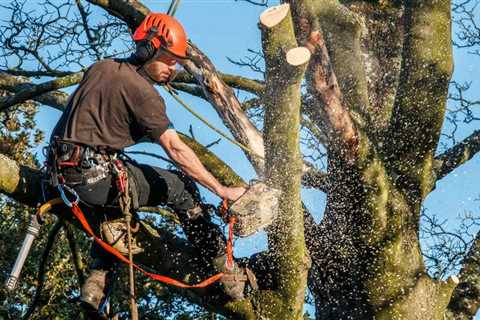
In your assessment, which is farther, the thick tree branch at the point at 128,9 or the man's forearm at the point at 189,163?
the thick tree branch at the point at 128,9

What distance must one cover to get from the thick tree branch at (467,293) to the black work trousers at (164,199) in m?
1.92

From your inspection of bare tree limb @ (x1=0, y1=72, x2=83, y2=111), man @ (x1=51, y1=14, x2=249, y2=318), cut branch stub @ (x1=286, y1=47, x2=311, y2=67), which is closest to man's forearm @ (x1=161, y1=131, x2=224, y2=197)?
man @ (x1=51, y1=14, x2=249, y2=318)

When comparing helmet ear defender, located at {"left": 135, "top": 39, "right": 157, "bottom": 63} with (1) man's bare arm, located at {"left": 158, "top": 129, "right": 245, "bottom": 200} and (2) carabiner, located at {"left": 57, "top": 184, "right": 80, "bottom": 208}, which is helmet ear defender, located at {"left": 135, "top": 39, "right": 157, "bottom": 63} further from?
(2) carabiner, located at {"left": 57, "top": 184, "right": 80, "bottom": 208}

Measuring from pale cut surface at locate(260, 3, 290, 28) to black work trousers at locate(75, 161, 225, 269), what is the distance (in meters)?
1.01

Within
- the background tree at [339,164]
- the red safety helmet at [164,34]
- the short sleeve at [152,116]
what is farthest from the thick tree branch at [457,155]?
the short sleeve at [152,116]

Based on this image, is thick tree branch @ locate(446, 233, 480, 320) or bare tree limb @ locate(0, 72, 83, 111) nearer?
thick tree branch @ locate(446, 233, 480, 320)

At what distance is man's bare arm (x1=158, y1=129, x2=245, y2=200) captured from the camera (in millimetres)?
4203

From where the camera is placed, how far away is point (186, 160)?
423 cm

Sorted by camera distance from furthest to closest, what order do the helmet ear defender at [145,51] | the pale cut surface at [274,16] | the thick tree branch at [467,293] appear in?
1. the thick tree branch at [467,293]
2. the helmet ear defender at [145,51]
3. the pale cut surface at [274,16]

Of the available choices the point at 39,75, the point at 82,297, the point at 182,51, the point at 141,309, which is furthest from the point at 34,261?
the point at 182,51

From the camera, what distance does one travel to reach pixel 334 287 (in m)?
5.09

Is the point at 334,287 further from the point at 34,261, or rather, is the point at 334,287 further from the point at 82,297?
the point at 34,261

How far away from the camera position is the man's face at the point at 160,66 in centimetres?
436

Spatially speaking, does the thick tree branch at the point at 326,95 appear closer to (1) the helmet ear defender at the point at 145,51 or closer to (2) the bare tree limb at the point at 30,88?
(1) the helmet ear defender at the point at 145,51
